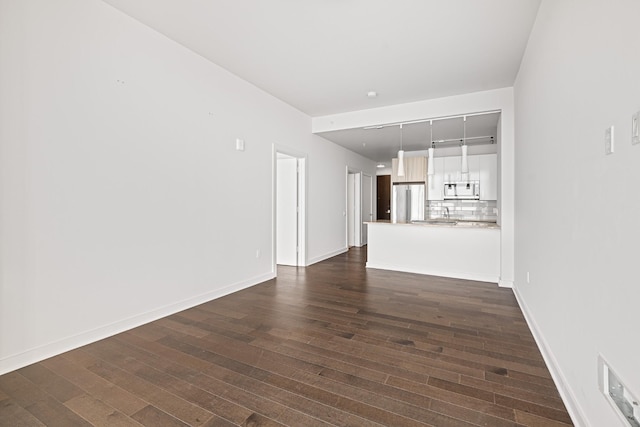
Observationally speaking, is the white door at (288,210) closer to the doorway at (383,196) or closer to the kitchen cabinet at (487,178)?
the kitchen cabinet at (487,178)

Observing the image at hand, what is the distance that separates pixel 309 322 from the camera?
10.4 feet

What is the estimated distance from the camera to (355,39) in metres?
3.24

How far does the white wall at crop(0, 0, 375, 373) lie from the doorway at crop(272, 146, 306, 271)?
1.62m

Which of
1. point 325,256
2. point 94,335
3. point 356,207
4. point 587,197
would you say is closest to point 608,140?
point 587,197

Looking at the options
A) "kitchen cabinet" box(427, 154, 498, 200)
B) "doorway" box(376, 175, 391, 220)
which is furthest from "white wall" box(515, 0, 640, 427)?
"doorway" box(376, 175, 391, 220)

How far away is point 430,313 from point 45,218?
145 inches

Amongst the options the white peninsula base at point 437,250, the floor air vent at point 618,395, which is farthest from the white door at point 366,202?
the floor air vent at point 618,395

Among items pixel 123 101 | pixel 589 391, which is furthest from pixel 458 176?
pixel 123 101

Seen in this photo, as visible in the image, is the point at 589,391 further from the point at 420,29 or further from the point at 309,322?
the point at 420,29

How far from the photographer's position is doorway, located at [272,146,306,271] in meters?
5.91

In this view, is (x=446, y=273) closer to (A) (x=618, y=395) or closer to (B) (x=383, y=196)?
(A) (x=618, y=395)

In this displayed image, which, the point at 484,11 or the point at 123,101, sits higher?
the point at 484,11

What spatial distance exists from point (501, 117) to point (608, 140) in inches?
146

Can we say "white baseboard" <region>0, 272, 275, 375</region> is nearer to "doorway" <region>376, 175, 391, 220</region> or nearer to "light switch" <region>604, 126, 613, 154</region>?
"light switch" <region>604, 126, 613, 154</region>
